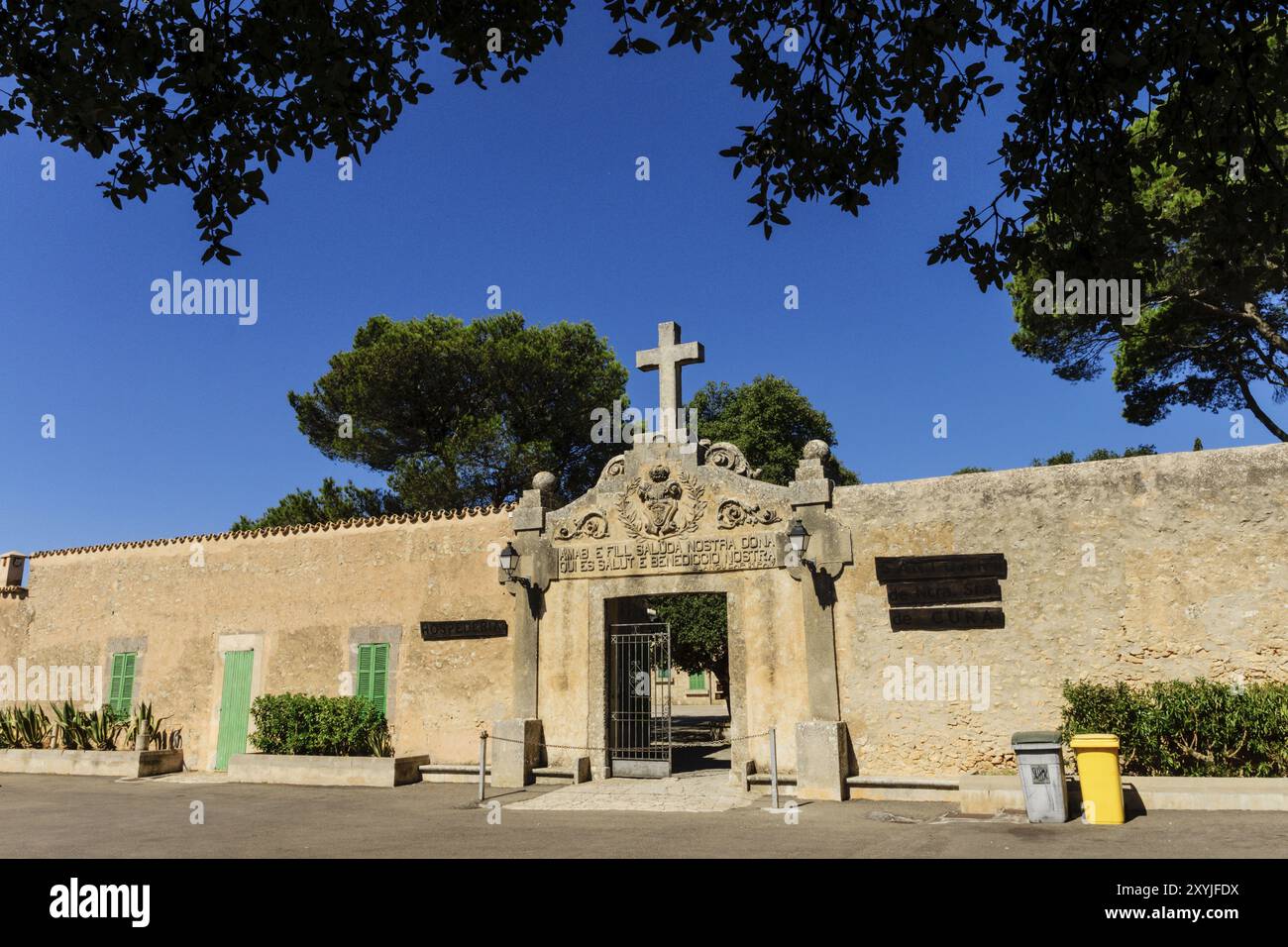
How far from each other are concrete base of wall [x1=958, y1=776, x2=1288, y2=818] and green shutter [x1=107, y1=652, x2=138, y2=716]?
1423 cm

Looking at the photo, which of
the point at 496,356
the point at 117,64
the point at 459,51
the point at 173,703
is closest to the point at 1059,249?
the point at 459,51

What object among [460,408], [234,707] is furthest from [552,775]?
A: [460,408]

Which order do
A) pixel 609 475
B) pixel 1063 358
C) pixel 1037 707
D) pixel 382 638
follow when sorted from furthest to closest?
pixel 1063 358 → pixel 382 638 → pixel 609 475 → pixel 1037 707

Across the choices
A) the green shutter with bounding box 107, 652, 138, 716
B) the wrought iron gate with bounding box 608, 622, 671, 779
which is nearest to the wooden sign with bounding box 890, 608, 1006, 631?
the wrought iron gate with bounding box 608, 622, 671, 779

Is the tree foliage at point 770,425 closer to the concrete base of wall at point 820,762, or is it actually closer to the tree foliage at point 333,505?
the tree foliage at point 333,505

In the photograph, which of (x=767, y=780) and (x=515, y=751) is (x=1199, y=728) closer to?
(x=767, y=780)

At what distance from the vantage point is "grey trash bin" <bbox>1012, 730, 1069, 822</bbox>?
8.60m

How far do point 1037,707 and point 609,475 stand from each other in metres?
6.38

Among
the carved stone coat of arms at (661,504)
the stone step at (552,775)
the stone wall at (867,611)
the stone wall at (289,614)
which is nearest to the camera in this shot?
the stone wall at (867,611)

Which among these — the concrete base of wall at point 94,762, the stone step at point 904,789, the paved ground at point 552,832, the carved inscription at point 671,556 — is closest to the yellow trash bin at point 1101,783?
the paved ground at point 552,832

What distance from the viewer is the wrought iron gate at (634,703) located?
42.0ft

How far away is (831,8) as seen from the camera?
5.96m

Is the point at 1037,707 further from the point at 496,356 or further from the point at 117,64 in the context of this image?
the point at 496,356

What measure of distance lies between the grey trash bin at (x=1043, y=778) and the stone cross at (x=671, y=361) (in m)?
6.50
